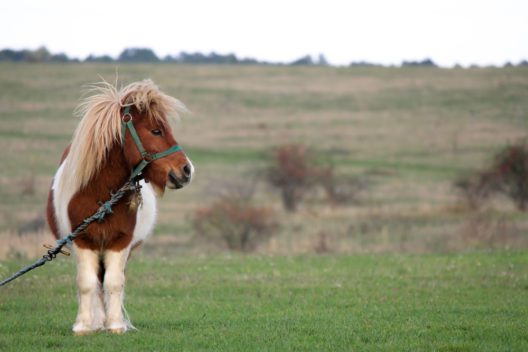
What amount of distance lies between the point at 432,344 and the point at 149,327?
3336 millimetres

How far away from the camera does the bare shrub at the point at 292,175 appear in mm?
38425

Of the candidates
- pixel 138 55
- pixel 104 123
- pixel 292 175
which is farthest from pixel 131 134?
pixel 138 55

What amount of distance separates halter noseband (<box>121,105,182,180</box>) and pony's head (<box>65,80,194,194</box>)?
0.01 metres

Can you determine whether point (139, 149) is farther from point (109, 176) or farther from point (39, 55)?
point (39, 55)

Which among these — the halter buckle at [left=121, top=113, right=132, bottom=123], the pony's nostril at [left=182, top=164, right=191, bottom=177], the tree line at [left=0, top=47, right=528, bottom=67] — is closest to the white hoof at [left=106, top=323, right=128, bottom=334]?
the pony's nostril at [left=182, top=164, right=191, bottom=177]

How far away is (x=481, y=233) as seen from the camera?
25.1 meters

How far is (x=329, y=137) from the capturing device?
216ft

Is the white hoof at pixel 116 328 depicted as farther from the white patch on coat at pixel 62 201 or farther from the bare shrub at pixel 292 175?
the bare shrub at pixel 292 175

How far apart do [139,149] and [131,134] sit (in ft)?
0.64

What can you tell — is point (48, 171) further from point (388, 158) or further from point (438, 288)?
point (438, 288)

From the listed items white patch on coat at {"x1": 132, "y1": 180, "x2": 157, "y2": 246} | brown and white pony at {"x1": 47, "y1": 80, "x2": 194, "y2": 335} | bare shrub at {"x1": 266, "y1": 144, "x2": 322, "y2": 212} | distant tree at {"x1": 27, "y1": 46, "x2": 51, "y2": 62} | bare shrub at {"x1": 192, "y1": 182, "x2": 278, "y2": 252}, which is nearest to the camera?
brown and white pony at {"x1": 47, "y1": 80, "x2": 194, "y2": 335}

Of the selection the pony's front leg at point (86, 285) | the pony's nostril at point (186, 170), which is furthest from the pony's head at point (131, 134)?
the pony's front leg at point (86, 285)

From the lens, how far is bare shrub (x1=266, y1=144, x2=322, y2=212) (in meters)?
38.4

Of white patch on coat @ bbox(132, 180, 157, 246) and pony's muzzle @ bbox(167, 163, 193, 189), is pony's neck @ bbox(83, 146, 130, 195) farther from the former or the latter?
pony's muzzle @ bbox(167, 163, 193, 189)
